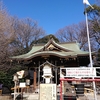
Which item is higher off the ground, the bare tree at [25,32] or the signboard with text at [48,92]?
the bare tree at [25,32]

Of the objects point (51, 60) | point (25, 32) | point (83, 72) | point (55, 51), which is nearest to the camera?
point (83, 72)

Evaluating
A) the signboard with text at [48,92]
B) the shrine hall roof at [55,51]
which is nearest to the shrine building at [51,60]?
the shrine hall roof at [55,51]

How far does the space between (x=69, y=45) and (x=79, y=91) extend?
26.3 ft

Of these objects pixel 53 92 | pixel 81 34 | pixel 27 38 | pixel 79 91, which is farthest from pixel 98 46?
pixel 53 92

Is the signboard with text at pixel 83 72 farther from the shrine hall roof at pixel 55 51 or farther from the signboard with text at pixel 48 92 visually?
the shrine hall roof at pixel 55 51

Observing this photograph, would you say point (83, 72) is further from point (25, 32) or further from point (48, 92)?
point (25, 32)

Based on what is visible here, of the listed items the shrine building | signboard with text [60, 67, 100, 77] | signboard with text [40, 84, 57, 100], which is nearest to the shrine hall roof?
the shrine building

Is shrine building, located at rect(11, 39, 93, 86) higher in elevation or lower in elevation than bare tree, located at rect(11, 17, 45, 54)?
lower

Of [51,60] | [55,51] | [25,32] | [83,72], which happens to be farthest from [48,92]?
[25,32]

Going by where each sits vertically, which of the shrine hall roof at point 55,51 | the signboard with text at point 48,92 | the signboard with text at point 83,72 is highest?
the shrine hall roof at point 55,51

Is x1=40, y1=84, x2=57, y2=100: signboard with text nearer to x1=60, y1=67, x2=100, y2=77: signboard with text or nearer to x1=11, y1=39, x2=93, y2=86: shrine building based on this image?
x1=60, y1=67, x2=100, y2=77: signboard with text

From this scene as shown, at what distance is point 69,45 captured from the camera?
52.9 ft

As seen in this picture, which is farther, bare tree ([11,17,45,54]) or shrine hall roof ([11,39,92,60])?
bare tree ([11,17,45,54])

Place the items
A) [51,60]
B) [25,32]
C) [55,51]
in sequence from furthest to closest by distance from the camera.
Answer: [25,32], [55,51], [51,60]
